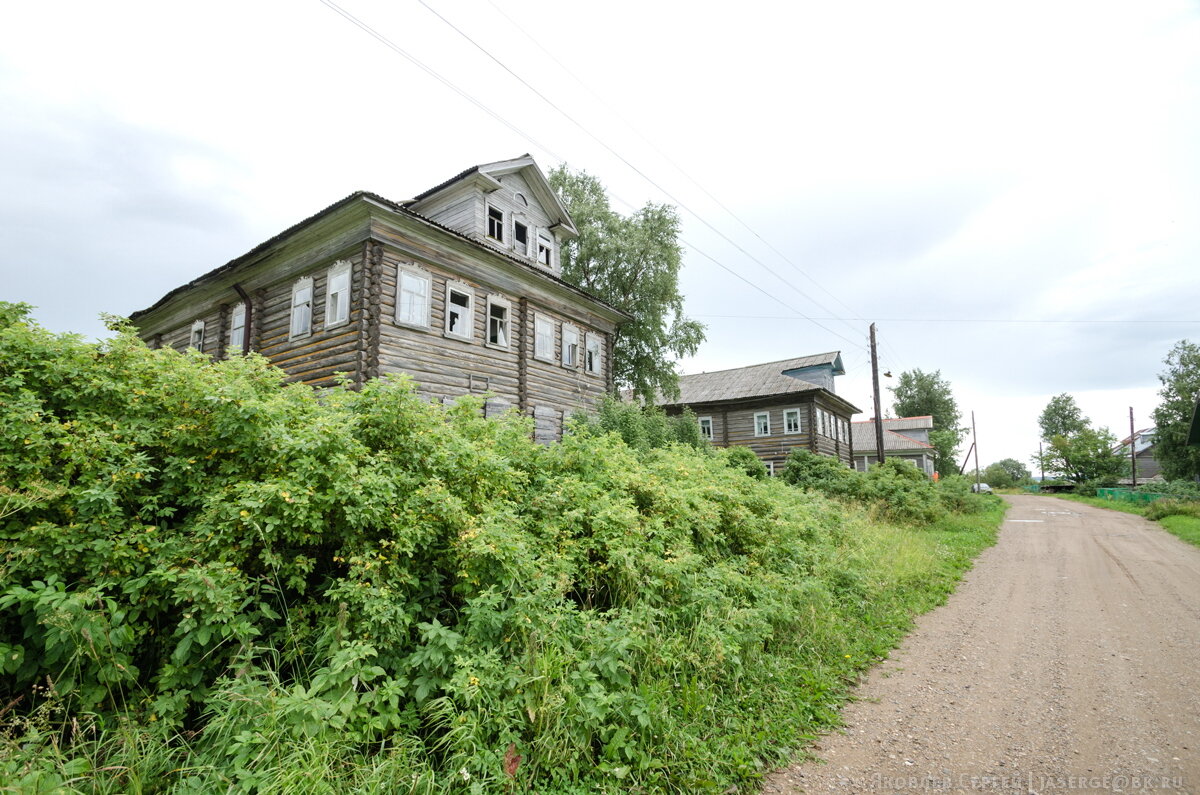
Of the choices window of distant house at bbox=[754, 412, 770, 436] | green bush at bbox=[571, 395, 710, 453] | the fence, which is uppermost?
window of distant house at bbox=[754, 412, 770, 436]

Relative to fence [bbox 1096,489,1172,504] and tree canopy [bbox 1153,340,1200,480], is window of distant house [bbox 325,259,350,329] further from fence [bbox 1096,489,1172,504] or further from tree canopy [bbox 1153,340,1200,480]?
tree canopy [bbox 1153,340,1200,480]

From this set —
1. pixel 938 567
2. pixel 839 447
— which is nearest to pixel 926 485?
pixel 938 567

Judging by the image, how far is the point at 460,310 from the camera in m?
13.6

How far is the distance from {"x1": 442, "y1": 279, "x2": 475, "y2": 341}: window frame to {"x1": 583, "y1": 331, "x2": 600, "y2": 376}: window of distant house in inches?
190

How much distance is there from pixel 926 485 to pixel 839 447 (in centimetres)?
1306

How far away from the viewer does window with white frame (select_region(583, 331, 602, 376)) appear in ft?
58.2

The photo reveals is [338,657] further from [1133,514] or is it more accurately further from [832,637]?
[1133,514]

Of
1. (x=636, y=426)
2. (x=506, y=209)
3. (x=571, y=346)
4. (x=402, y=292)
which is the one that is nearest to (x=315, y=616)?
(x=402, y=292)

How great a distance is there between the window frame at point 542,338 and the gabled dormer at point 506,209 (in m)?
2.33

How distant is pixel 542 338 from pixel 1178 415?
51346 millimetres

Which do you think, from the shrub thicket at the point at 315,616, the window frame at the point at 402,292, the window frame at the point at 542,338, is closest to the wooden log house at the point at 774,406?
the window frame at the point at 542,338

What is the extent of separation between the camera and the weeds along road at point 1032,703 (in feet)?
11.1

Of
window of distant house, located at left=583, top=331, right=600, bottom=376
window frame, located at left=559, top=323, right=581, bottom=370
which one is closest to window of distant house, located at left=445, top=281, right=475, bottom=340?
window frame, located at left=559, top=323, right=581, bottom=370

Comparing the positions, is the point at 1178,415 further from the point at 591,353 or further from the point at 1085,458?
the point at 591,353
